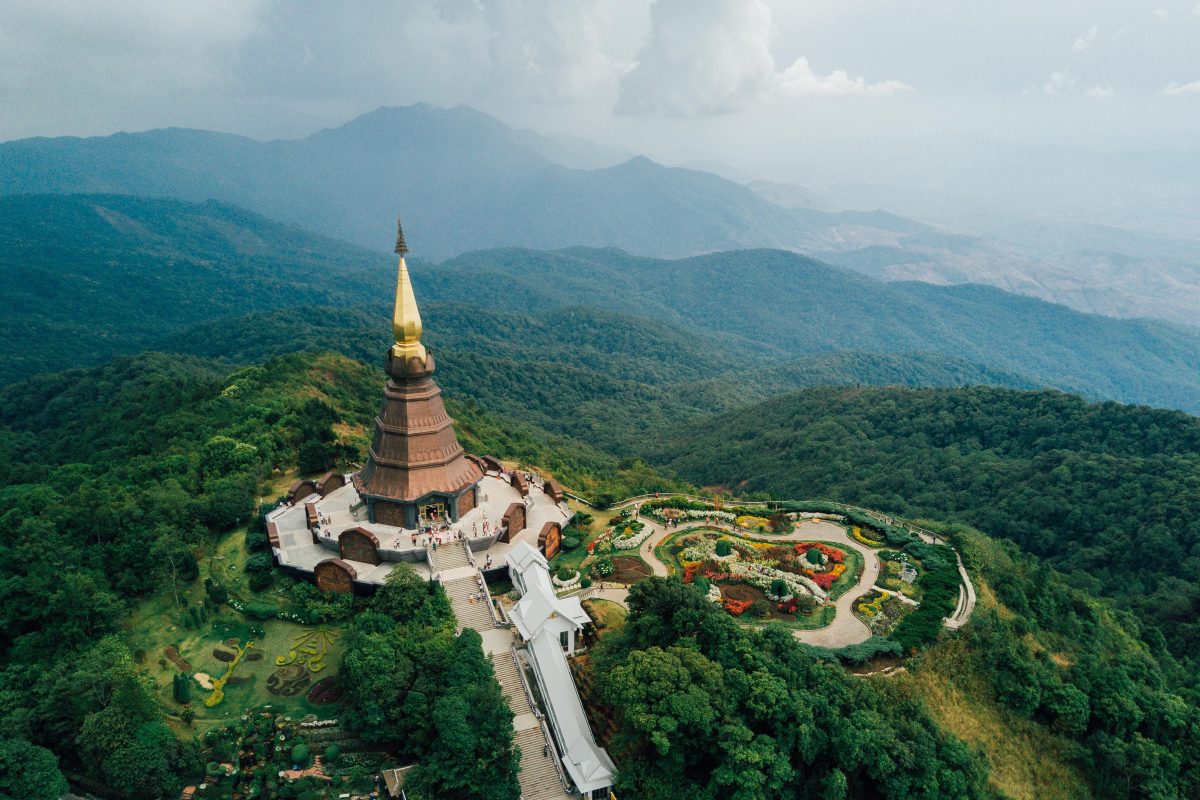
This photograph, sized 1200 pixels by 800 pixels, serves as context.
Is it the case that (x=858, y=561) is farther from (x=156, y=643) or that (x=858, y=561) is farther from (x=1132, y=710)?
(x=156, y=643)

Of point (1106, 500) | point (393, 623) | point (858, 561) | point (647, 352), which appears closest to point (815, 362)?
point (647, 352)

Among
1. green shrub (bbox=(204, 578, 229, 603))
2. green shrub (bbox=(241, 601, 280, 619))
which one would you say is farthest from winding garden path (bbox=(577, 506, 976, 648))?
green shrub (bbox=(204, 578, 229, 603))

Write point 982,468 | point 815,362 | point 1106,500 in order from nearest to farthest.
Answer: point 1106,500 → point 982,468 → point 815,362

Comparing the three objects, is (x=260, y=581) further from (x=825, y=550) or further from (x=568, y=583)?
(x=825, y=550)

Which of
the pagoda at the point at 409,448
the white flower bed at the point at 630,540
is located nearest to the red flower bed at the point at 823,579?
the white flower bed at the point at 630,540

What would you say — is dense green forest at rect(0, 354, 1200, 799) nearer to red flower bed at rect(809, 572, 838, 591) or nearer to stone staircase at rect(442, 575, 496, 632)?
stone staircase at rect(442, 575, 496, 632)

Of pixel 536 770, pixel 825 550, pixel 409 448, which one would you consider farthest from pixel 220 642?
pixel 825 550
